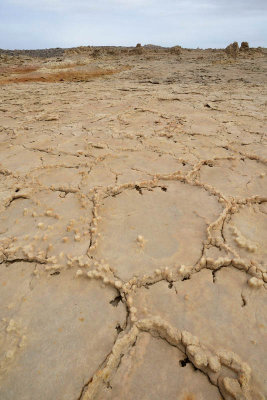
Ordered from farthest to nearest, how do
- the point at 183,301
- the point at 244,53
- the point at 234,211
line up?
the point at 244,53, the point at 234,211, the point at 183,301

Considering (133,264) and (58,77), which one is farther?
(58,77)

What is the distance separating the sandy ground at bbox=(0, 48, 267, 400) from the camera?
899 millimetres

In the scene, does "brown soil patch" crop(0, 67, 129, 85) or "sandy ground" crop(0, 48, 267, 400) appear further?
"brown soil patch" crop(0, 67, 129, 85)

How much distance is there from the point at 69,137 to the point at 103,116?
87cm

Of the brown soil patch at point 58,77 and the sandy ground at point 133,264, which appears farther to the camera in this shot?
the brown soil patch at point 58,77

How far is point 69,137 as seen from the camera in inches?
114

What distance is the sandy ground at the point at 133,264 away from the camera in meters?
0.90

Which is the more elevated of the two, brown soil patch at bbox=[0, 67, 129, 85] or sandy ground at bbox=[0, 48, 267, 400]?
brown soil patch at bbox=[0, 67, 129, 85]

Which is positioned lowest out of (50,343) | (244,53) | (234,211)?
(50,343)

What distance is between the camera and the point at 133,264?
131cm

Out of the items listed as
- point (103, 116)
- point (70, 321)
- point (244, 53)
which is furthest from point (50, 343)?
point (244, 53)

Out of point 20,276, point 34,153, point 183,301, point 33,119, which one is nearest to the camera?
point 183,301

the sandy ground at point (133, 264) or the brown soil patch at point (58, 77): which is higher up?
the brown soil patch at point (58, 77)

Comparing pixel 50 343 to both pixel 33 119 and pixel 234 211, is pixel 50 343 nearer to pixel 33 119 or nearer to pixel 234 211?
pixel 234 211
